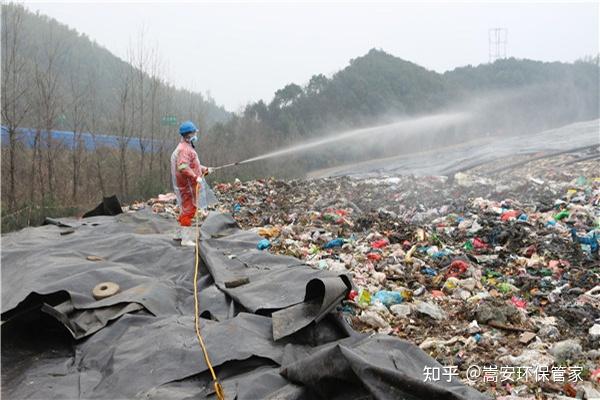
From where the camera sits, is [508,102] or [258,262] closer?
[258,262]

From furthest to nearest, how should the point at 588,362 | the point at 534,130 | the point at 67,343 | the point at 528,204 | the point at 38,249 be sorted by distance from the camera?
the point at 534,130
the point at 528,204
the point at 38,249
the point at 67,343
the point at 588,362

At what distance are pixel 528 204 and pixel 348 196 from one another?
15.3 ft

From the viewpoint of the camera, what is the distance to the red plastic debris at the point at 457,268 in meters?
5.45

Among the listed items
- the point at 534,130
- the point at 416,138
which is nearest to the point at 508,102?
the point at 534,130

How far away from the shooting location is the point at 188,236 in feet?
20.8

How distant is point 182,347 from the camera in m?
3.32

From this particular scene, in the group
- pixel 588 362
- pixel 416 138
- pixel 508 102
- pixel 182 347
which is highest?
pixel 508 102

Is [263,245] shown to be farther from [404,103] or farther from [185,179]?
[404,103]

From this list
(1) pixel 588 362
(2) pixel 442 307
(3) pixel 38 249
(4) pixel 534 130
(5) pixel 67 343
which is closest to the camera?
(1) pixel 588 362

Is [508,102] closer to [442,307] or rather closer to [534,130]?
[534,130]

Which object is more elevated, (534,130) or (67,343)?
(534,130)

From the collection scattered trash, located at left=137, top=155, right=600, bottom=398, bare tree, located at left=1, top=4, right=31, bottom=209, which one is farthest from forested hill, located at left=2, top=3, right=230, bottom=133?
scattered trash, located at left=137, top=155, right=600, bottom=398

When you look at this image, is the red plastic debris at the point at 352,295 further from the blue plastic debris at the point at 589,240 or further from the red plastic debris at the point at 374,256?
the blue plastic debris at the point at 589,240

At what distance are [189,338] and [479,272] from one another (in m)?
3.64
